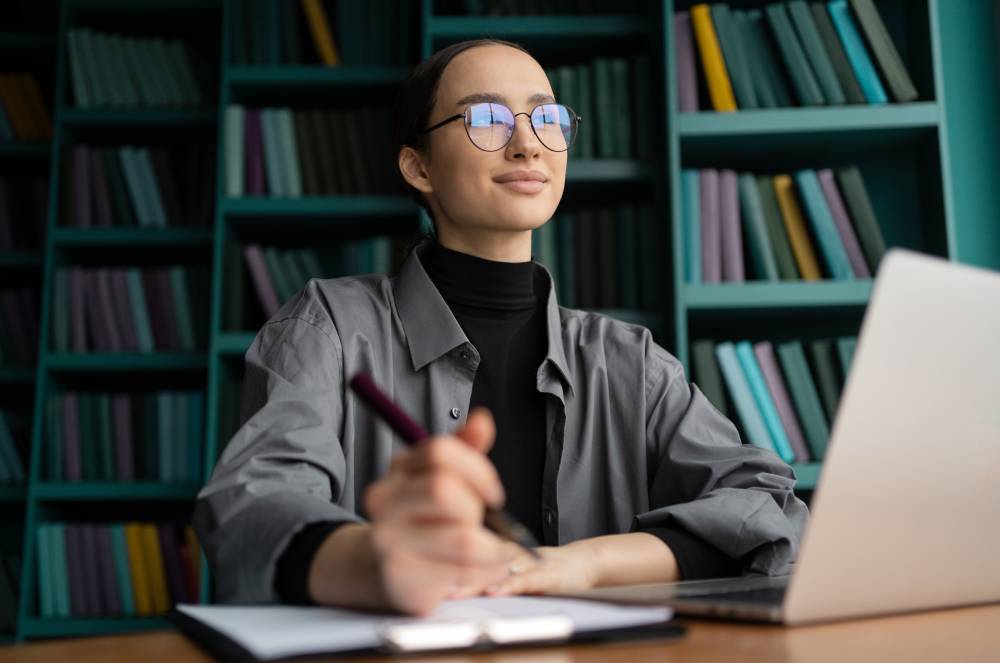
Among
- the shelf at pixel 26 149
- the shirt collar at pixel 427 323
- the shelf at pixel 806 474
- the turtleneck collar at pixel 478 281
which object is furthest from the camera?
the shelf at pixel 26 149

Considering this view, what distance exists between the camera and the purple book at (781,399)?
7.55ft

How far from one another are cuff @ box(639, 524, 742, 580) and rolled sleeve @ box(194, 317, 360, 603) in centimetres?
34

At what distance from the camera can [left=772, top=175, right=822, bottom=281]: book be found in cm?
238

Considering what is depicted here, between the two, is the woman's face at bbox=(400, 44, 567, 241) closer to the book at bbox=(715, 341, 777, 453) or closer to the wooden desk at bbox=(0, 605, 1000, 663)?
the wooden desk at bbox=(0, 605, 1000, 663)

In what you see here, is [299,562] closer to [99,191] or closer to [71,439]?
[71,439]

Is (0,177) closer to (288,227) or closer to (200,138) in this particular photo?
(200,138)

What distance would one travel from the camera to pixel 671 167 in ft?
7.71

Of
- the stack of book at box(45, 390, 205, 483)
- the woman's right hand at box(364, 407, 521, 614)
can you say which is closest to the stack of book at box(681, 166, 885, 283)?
the stack of book at box(45, 390, 205, 483)

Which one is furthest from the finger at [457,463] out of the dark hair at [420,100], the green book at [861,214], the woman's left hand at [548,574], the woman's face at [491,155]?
the green book at [861,214]

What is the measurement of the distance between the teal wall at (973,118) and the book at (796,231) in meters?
0.49

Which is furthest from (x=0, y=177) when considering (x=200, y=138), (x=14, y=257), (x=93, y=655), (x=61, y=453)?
(x=93, y=655)

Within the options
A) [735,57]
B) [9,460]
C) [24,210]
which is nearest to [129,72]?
[24,210]

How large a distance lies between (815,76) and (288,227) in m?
1.60

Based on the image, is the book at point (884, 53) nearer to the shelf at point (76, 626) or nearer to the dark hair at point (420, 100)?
the dark hair at point (420, 100)
